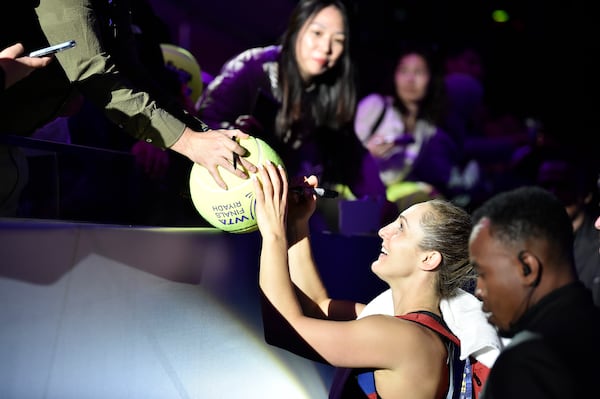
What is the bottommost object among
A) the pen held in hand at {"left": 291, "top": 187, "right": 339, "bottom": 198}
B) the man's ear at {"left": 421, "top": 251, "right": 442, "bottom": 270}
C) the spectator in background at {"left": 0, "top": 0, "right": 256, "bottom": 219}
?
the man's ear at {"left": 421, "top": 251, "right": 442, "bottom": 270}

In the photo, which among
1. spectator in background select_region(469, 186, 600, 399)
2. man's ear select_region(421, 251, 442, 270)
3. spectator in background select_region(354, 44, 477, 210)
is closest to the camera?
spectator in background select_region(469, 186, 600, 399)

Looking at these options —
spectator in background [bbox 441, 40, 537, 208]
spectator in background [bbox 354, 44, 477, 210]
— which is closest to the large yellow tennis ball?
spectator in background [bbox 354, 44, 477, 210]

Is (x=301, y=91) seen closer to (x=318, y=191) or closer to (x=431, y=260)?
(x=318, y=191)

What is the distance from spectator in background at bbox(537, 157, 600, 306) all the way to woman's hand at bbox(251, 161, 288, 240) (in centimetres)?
220

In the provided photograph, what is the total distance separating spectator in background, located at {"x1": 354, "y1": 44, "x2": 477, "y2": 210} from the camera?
4328 millimetres

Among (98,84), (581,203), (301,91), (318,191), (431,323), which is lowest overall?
(581,203)

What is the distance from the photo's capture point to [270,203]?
1.68 m

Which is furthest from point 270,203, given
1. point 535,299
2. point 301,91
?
point 301,91

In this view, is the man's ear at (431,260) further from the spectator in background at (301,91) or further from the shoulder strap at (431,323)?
the spectator in background at (301,91)

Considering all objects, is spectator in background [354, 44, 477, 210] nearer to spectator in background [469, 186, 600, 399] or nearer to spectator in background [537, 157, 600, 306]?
spectator in background [537, 157, 600, 306]

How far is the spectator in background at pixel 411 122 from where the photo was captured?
433cm

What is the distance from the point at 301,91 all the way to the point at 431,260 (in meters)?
1.46

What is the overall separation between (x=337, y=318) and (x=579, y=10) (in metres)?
6.77

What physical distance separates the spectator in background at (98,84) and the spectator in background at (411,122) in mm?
2602
